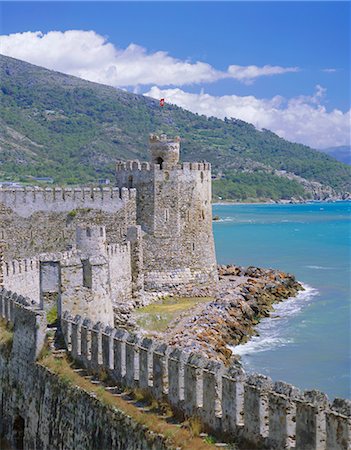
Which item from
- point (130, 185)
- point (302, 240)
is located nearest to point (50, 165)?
point (302, 240)

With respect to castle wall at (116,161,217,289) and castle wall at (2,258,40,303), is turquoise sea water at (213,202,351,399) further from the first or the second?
castle wall at (2,258,40,303)

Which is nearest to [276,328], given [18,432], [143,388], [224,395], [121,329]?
[18,432]

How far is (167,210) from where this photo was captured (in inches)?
1451

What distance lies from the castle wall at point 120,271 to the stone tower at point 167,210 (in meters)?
1.68

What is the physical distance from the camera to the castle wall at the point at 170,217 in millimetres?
36719

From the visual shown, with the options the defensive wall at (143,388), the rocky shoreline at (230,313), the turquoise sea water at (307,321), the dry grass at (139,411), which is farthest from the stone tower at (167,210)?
the dry grass at (139,411)

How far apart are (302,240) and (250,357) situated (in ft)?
227

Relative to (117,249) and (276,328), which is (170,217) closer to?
(117,249)

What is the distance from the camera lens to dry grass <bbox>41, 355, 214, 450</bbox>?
40.2 feet

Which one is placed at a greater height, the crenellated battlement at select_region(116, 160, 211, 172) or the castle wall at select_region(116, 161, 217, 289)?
the crenellated battlement at select_region(116, 160, 211, 172)

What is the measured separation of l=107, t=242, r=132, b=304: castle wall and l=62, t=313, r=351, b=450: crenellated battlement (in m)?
17.2

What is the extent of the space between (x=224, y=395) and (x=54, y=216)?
25.1 meters

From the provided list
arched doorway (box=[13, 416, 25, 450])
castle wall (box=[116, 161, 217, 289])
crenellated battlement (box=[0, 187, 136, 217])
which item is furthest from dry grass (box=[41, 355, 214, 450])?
castle wall (box=[116, 161, 217, 289])

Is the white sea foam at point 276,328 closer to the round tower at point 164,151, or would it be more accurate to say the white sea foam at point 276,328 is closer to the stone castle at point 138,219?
the stone castle at point 138,219
